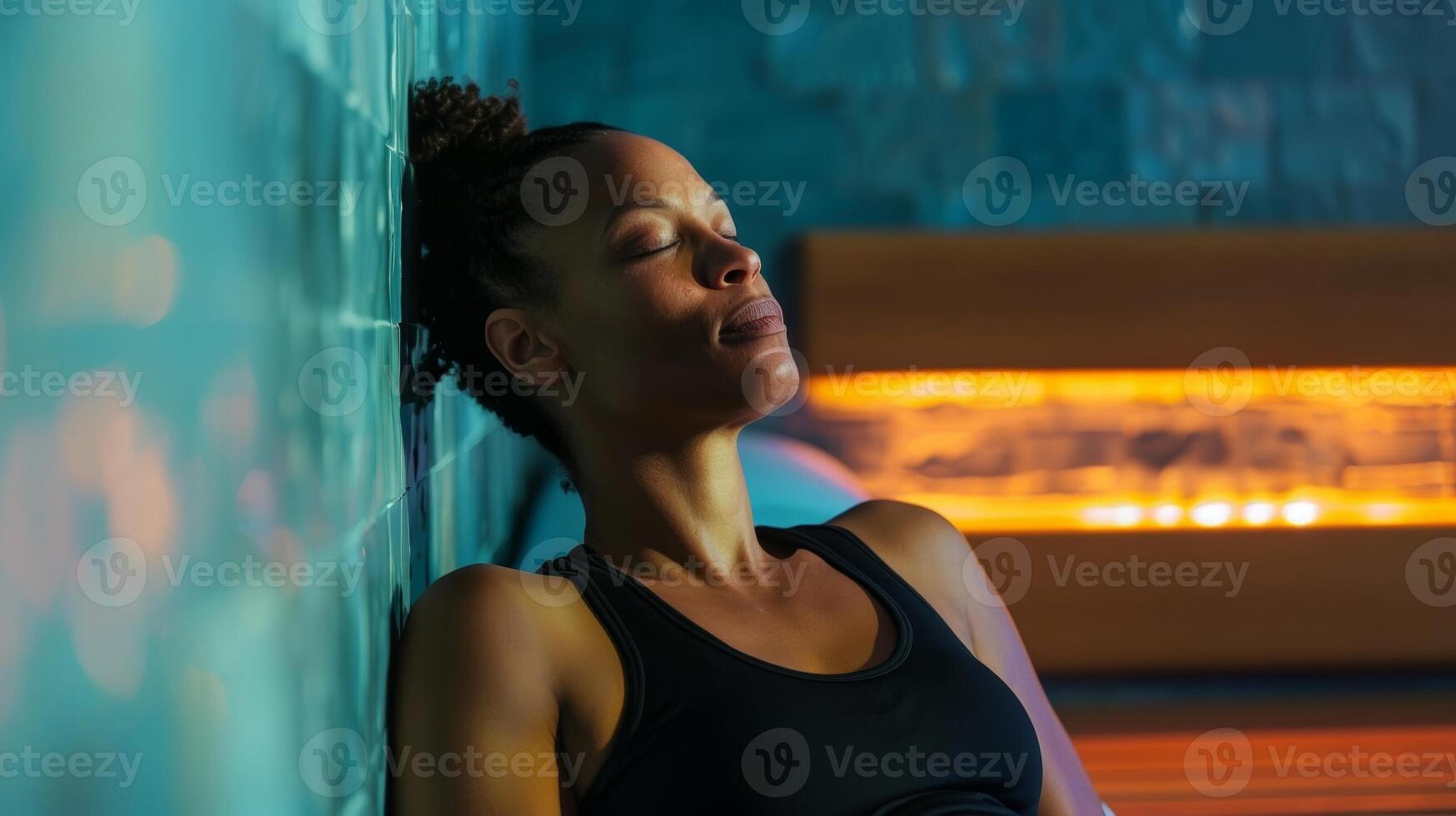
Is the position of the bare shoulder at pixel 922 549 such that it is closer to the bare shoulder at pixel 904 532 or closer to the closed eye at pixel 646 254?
the bare shoulder at pixel 904 532

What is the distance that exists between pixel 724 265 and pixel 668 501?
7.3 inches

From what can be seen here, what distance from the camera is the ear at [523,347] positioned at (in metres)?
0.92

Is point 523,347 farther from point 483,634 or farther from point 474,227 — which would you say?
point 483,634

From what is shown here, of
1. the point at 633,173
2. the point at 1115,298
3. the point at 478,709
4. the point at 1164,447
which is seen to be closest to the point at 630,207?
the point at 633,173

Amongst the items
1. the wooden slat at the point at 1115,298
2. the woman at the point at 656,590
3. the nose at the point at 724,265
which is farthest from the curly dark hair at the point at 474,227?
the wooden slat at the point at 1115,298

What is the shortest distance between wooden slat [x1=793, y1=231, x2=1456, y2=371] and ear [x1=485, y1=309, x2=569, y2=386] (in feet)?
4.81

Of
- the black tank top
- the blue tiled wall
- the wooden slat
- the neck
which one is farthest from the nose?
the blue tiled wall

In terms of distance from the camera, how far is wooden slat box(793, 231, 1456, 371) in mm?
2354

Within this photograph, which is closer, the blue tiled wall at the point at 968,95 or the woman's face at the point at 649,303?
the woman's face at the point at 649,303

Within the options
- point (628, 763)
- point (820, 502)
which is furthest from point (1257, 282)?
point (628, 763)

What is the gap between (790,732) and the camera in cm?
73

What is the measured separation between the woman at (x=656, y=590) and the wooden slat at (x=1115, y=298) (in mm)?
1347

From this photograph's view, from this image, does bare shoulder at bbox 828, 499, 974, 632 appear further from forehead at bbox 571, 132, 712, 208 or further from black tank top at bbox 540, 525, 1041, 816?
forehead at bbox 571, 132, 712, 208

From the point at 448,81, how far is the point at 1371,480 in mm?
2217
